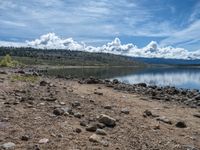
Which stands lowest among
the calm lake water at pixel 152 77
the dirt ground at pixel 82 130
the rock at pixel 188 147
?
the calm lake water at pixel 152 77

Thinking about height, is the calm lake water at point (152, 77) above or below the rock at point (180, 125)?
below

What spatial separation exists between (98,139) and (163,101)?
13213 millimetres

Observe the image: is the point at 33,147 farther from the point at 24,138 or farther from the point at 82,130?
the point at 82,130

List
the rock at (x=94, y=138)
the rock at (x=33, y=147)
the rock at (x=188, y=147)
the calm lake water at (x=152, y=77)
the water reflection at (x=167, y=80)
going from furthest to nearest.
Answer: the calm lake water at (x=152, y=77), the water reflection at (x=167, y=80), the rock at (x=188, y=147), the rock at (x=94, y=138), the rock at (x=33, y=147)

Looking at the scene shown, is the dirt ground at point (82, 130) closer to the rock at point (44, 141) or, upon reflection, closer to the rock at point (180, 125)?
the rock at point (44, 141)

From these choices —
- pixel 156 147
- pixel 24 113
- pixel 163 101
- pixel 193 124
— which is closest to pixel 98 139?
pixel 156 147

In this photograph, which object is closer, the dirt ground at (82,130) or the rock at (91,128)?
the dirt ground at (82,130)

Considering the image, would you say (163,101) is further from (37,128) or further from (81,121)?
(37,128)

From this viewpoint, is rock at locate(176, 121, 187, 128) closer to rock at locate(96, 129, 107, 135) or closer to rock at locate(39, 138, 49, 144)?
rock at locate(96, 129, 107, 135)

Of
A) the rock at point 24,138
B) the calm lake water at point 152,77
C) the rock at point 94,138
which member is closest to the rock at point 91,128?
the rock at point 94,138

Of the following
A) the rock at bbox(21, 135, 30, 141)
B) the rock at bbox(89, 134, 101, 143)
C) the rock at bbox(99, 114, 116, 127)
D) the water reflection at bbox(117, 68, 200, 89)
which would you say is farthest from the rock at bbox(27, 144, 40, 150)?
the water reflection at bbox(117, 68, 200, 89)

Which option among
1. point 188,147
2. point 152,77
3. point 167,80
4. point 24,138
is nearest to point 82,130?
point 24,138

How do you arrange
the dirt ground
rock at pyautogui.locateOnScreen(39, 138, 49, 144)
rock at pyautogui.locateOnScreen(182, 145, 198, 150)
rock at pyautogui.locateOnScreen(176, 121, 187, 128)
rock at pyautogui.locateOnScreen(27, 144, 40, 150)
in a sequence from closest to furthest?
1. rock at pyautogui.locateOnScreen(27, 144, 40, 150)
2. rock at pyautogui.locateOnScreen(39, 138, 49, 144)
3. the dirt ground
4. rock at pyautogui.locateOnScreen(182, 145, 198, 150)
5. rock at pyautogui.locateOnScreen(176, 121, 187, 128)

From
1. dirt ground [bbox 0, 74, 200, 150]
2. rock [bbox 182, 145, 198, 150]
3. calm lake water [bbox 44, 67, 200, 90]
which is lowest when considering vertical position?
calm lake water [bbox 44, 67, 200, 90]
